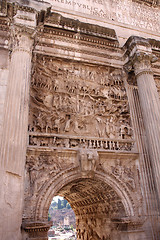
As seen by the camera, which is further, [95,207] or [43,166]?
[95,207]

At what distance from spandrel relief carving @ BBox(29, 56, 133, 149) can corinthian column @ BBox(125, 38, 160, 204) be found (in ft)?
3.01

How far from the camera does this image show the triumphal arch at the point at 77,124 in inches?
248

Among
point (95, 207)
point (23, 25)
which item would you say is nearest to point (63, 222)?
point (95, 207)

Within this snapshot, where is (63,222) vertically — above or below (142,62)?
below

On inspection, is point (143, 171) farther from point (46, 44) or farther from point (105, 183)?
point (46, 44)

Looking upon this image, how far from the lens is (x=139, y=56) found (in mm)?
9227

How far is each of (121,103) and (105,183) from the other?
3.68 meters

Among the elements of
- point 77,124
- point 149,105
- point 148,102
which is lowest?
point 77,124

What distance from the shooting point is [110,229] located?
8164mm

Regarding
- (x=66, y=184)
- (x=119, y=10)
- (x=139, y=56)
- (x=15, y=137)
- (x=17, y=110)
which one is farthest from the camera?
(x=119, y=10)

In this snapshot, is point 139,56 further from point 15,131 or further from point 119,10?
point 15,131

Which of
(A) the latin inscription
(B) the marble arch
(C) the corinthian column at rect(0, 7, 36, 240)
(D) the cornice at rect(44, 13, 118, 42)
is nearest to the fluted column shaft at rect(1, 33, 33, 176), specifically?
(C) the corinthian column at rect(0, 7, 36, 240)

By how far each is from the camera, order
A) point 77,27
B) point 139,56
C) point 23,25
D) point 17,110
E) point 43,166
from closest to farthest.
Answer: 1. point 17,110
2. point 43,166
3. point 23,25
4. point 139,56
5. point 77,27

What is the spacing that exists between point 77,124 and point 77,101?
3.58ft
